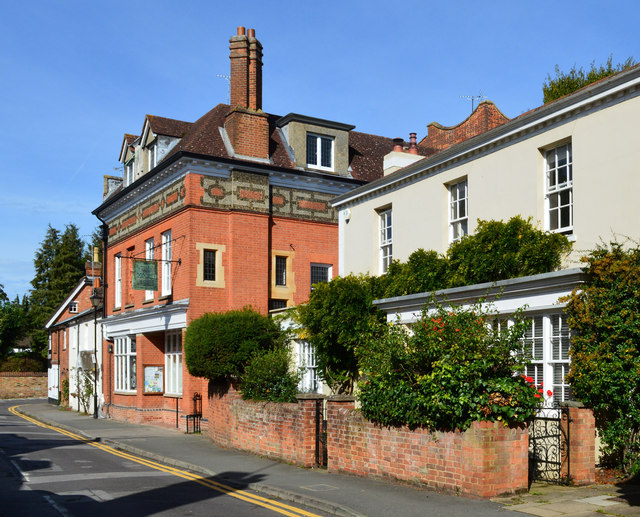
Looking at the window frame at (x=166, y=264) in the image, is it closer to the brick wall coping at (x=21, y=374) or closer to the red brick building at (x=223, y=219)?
the red brick building at (x=223, y=219)

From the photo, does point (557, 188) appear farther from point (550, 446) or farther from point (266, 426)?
point (266, 426)

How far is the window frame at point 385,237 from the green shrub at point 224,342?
4.41m

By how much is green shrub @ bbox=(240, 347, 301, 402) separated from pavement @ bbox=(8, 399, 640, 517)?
1.49m

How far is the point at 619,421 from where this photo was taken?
1114 centimetres

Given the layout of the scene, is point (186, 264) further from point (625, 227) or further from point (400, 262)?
point (625, 227)

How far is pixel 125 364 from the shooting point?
1252 inches

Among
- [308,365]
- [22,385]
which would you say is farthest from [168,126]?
[22,385]

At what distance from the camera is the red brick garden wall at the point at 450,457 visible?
10641mm

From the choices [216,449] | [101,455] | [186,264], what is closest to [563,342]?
[216,449]

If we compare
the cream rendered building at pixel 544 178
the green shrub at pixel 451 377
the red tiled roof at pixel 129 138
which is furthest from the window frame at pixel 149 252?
the green shrub at pixel 451 377

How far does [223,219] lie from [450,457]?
662 inches

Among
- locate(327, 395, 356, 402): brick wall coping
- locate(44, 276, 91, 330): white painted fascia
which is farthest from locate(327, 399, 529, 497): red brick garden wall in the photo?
locate(44, 276, 91, 330): white painted fascia

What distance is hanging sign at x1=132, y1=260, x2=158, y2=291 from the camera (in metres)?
26.4

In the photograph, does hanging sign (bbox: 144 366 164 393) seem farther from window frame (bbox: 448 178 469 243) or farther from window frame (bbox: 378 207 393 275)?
window frame (bbox: 448 178 469 243)
